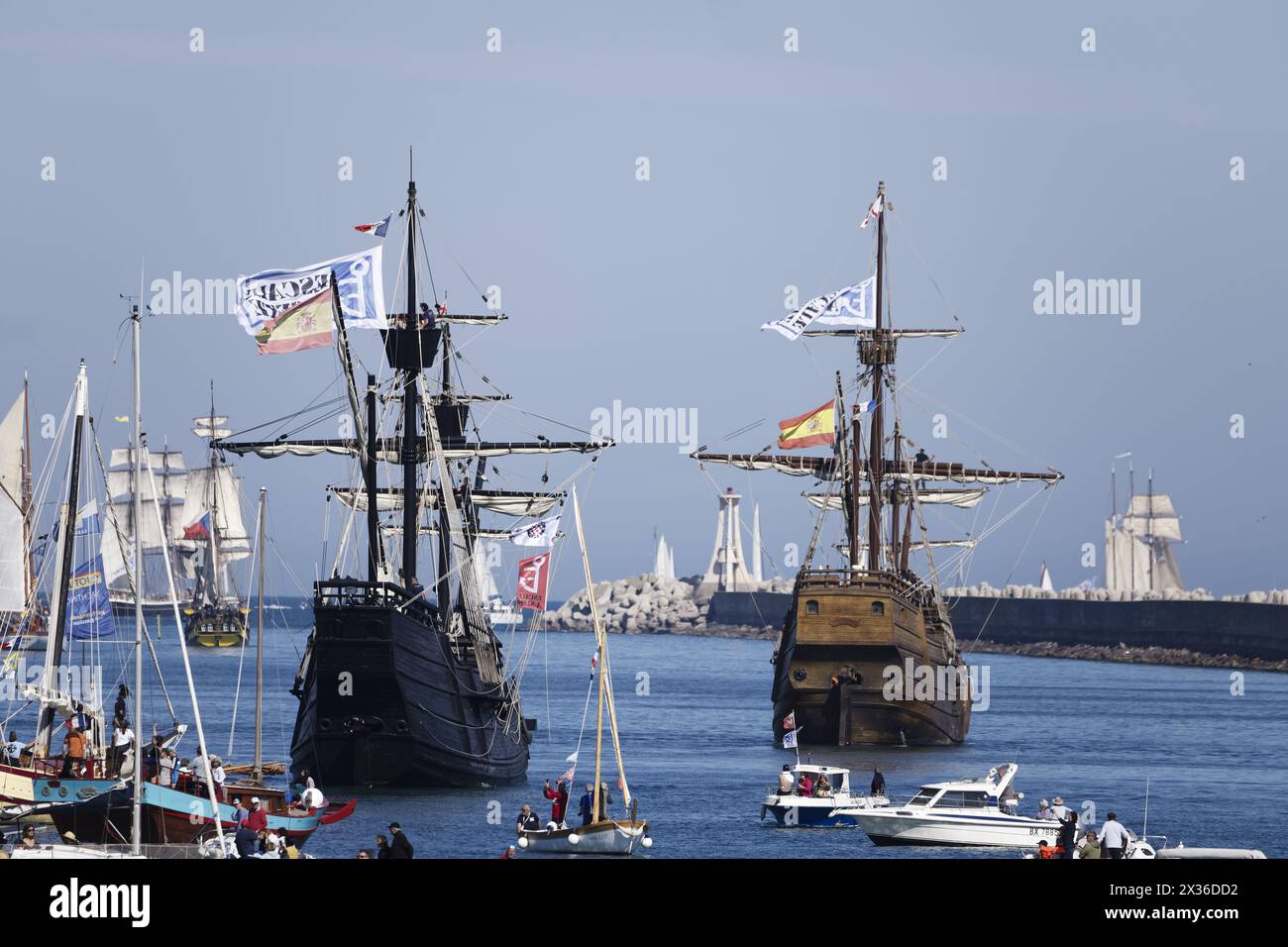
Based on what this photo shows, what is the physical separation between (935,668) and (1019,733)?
38.6 ft

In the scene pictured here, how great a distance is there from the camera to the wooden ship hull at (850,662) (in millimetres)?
67375

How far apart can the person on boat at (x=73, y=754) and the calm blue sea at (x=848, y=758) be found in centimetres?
584

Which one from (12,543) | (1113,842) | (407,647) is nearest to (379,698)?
(407,647)

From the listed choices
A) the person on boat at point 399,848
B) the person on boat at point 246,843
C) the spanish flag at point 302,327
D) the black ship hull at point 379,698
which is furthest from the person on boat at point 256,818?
the black ship hull at point 379,698

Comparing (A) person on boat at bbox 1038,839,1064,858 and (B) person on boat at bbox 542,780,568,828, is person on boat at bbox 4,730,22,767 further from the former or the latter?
(A) person on boat at bbox 1038,839,1064,858

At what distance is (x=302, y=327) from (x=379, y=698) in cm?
1099

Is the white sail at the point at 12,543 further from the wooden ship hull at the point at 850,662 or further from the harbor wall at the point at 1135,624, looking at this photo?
the harbor wall at the point at 1135,624

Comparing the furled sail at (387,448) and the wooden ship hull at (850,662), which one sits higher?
the furled sail at (387,448)

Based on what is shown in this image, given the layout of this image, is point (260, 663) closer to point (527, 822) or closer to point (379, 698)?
point (379, 698)

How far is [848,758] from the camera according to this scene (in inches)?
2586

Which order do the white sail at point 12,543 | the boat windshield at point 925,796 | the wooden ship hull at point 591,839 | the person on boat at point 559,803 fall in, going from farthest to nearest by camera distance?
the white sail at point 12,543 → the boat windshield at point 925,796 → the person on boat at point 559,803 → the wooden ship hull at point 591,839
